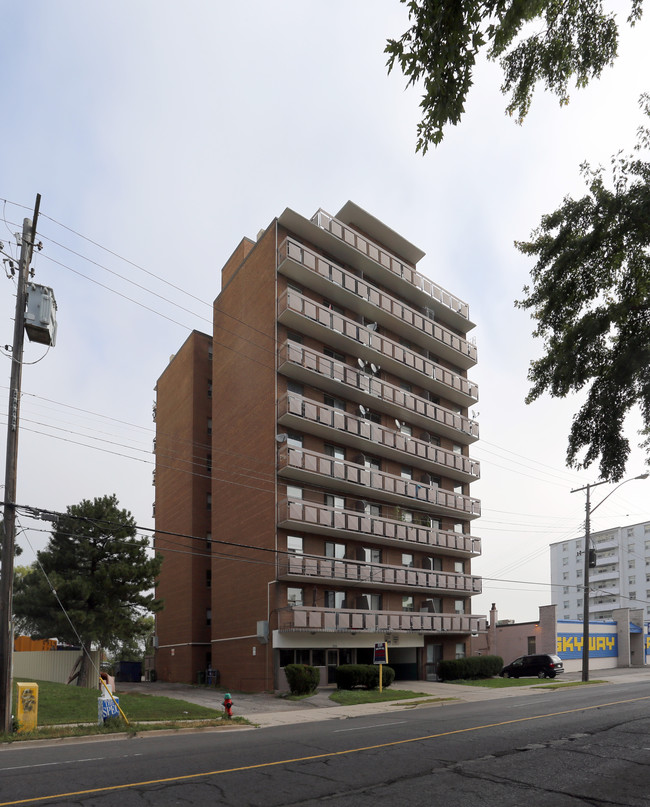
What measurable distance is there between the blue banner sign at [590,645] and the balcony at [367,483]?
480 inches

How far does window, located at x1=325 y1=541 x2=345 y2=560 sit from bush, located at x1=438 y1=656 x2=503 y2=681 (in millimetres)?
9041

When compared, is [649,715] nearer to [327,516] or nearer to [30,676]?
[327,516]

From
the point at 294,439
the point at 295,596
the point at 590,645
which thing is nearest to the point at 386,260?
the point at 294,439

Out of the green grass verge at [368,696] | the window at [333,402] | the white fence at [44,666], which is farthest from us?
the window at [333,402]

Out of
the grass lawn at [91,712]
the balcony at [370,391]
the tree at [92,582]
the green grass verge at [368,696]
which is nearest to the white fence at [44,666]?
the tree at [92,582]

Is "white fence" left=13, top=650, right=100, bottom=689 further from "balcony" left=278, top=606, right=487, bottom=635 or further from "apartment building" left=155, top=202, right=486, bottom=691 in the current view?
"balcony" left=278, top=606, right=487, bottom=635

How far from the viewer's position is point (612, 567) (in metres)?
115

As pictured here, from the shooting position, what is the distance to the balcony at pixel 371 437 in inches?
1464

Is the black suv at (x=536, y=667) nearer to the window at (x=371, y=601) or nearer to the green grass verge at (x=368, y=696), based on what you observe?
the window at (x=371, y=601)

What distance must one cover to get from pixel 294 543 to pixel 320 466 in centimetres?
418

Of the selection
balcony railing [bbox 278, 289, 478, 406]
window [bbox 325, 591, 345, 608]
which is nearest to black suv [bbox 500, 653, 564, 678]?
window [bbox 325, 591, 345, 608]

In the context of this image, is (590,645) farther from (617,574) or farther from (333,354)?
(617,574)

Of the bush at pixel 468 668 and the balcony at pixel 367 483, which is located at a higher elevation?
the balcony at pixel 367 483

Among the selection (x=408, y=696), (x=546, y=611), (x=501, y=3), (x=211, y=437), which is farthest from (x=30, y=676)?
(x=501, y=3)
